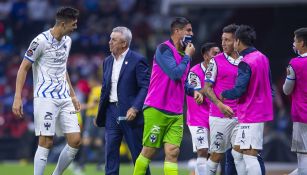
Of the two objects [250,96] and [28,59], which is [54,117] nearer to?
[28,59]

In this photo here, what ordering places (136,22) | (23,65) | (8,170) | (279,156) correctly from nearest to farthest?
(23,65)
(8,170)
(279,156)
(136,22)

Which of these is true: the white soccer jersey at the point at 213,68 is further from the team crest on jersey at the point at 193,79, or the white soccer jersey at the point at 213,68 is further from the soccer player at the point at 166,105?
the team crest on jersey at the point at 193,79

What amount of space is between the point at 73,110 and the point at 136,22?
58.9ft

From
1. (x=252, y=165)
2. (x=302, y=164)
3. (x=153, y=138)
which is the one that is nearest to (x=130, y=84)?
(x=153, y=138)

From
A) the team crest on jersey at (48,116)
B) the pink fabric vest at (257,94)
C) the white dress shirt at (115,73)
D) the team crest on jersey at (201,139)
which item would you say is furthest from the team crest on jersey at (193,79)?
the team crest on jersey at (48,116)

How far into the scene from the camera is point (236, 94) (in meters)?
12.0

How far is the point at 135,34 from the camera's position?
101 ft

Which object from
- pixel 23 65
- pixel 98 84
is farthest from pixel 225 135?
pixel 98 84

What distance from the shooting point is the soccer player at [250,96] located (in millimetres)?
12016

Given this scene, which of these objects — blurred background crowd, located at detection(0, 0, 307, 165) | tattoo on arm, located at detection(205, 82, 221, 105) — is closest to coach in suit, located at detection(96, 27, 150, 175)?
tattoo on arm, located at detection(205, 82, 221, 105)

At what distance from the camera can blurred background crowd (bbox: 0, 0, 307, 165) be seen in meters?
24.4

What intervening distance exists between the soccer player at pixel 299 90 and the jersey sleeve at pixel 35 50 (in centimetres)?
345

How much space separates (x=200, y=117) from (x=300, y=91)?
1853 millimetres

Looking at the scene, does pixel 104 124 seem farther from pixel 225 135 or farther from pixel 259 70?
pixel 259 70
